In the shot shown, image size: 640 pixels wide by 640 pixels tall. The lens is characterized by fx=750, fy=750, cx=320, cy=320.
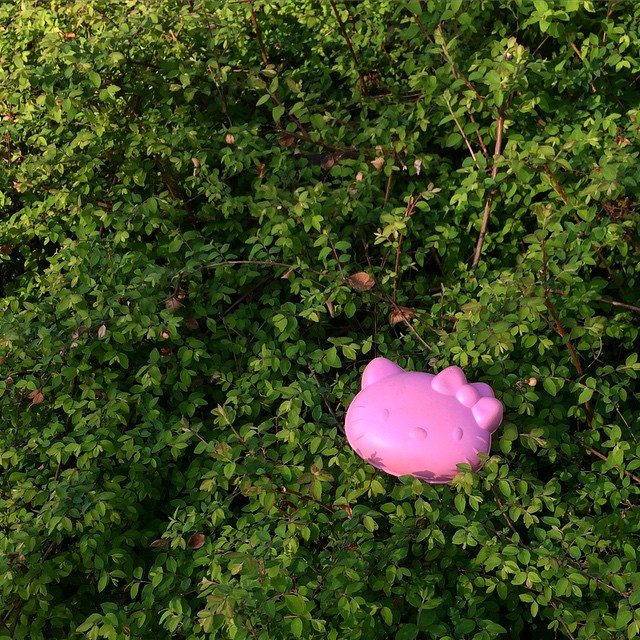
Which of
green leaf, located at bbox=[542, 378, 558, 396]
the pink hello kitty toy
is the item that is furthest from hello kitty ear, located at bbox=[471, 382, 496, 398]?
green leaf, located at bbox=[542, 378, 558, 396]

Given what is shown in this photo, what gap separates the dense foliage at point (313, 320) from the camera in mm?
1928

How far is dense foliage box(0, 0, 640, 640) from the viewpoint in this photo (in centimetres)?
193

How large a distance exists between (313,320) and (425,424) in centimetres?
47

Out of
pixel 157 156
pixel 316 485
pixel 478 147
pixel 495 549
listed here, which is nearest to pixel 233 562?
pixel 316 485

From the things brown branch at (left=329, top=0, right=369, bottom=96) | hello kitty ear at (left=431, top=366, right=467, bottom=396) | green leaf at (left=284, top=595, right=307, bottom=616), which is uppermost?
brown branch at (left=329, top=0, right=369, bottom=96)

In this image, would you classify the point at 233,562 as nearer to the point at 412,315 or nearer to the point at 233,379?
the point at 233,379

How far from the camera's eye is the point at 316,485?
199 cm

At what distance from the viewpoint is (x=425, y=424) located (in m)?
2.01

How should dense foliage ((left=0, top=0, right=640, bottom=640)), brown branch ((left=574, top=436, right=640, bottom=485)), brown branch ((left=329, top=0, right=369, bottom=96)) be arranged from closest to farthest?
dense foliage ((left=0, top=0, right=640, bottom=640)) < brown branch ((left=574, top=436, right=640, bottom=485)) < brown branch ((left=329, top=0, right=369, bottom=96))

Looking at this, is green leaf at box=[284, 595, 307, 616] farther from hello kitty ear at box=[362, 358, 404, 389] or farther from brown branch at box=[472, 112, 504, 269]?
brown branch at box=[472, 112, 504, 269]

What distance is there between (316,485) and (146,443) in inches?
22.8

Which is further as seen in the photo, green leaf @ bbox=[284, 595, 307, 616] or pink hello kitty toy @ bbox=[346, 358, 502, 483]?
pink hello kitty toy @ bbox=[346, 358, 502, 483]

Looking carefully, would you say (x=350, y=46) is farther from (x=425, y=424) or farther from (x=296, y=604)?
(x=296, y=604)

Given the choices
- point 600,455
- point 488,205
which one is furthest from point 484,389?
point 488,205
